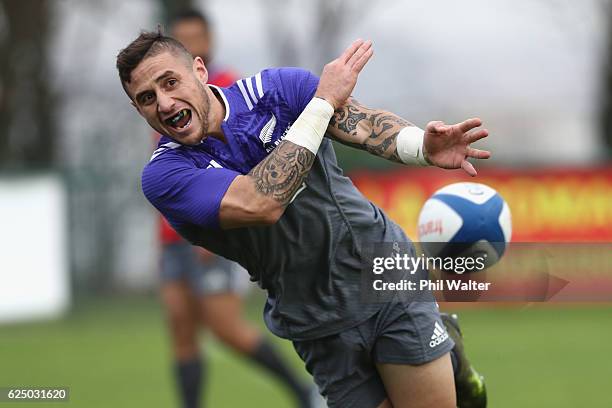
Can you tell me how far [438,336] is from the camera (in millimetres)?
4465

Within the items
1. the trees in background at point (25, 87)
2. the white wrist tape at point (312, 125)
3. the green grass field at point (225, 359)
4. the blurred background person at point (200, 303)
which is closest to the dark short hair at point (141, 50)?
the white wrist tape at point (312, 125)

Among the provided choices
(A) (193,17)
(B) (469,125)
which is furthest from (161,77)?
(A) (193,17)

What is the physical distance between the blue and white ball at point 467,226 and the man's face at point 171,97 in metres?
1.13

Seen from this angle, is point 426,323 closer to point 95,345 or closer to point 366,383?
point 366,383

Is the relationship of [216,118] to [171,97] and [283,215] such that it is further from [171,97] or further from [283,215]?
[283,215]

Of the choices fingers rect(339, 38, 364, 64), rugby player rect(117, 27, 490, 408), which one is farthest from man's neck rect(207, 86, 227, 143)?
fingers rect(339, 38, 364, 64)

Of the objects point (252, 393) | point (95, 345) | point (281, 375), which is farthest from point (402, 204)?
point (281, 375)

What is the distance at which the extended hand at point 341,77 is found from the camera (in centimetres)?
411

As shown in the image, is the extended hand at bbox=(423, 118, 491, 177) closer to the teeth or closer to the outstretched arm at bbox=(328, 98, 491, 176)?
the outstretched arm at bbox=(328, 98, 491, 176)

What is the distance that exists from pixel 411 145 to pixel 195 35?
3.34 m

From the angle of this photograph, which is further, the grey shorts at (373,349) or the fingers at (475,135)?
the grey shorts at (373,349)

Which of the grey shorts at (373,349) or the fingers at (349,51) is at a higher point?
the fingers at (349,51)

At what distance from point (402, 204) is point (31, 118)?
8.74 m

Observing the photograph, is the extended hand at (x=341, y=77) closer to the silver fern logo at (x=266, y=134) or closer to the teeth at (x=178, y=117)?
the silver fern logo at (x=266, y=134)
